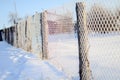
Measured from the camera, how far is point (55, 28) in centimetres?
886

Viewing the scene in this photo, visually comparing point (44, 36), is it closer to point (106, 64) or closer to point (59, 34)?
point (59, 34)

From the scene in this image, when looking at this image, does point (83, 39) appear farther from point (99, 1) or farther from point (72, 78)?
point (72, 78)

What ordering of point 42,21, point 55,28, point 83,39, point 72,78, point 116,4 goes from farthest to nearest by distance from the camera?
point 42,21 → point 55,28 → point 72,78 → point 83,39 → point 116,4

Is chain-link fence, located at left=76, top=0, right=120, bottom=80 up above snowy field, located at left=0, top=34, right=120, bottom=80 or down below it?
above

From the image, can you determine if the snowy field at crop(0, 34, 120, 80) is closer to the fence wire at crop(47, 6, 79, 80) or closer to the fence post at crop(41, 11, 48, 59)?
the fence wire at crop(47, 6, 79, 80)

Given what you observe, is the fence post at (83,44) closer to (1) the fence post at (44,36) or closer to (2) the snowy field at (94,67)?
(2) the snowy field at (94,67)

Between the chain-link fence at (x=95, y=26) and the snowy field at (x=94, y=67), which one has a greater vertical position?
the chain-link fence at (x=95, y=26)

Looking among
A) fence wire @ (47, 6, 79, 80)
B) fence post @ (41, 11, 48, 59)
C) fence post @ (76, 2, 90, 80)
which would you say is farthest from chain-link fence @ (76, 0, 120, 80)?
fence post @ (41, 11, 48, 59)

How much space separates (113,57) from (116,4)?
2466 millimetres

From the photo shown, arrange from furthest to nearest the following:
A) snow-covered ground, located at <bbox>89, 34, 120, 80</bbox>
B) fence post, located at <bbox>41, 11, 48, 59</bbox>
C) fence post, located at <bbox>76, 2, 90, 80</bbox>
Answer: fence post, located at <bbox>41, 11, 48, 59</bbox> → snow-covered ground, located at <bbox>89, 34, 120, 80</bbox> → fence post, located at <bbox>76, 2, 90, 80</bbox>

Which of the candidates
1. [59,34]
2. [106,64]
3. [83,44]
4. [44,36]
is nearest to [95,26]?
[83,44]

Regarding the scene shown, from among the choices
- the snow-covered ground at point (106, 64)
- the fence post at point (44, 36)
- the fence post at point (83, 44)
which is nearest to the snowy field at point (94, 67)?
the snow-covered ground at point (106, 64)

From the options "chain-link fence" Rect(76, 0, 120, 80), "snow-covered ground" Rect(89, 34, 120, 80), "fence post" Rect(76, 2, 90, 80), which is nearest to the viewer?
"chain-link fence" Rect(76, 0, 120, 80)

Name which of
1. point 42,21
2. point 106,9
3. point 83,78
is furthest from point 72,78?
point 42,21
